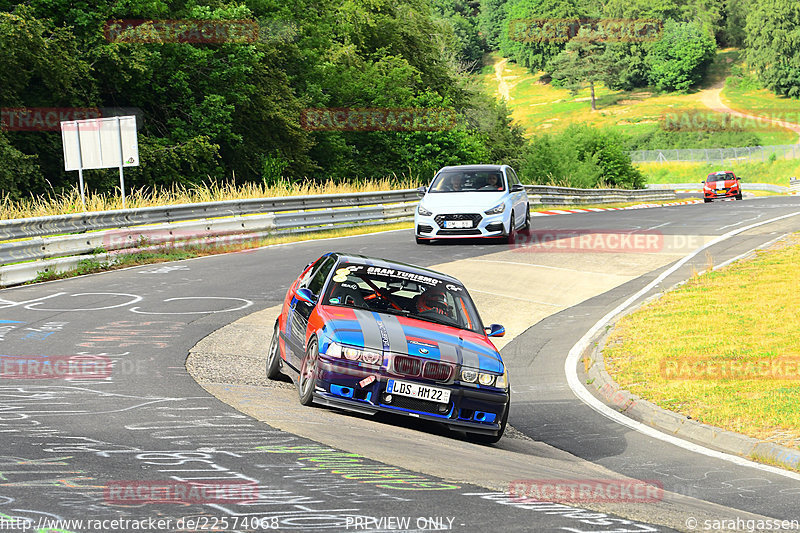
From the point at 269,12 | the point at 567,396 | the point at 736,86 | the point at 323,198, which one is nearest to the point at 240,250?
the point at 323,198

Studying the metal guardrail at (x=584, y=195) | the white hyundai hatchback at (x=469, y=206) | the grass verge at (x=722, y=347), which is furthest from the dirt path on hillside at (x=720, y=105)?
the grass verge at (x=722, y=347)

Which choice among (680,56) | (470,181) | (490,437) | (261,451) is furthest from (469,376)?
(680,56)

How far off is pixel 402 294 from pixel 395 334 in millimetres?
1268

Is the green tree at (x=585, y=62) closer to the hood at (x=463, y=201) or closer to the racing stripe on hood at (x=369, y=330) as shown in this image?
the hood at (x=463, y=201)

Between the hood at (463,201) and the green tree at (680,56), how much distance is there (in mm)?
144891

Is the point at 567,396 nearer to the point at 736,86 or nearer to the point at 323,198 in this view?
the point at 323,198

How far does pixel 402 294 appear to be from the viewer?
9.48 m

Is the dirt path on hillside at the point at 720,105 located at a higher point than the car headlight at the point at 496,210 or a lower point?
higher

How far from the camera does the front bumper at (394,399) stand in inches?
313

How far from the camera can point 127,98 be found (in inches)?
1460

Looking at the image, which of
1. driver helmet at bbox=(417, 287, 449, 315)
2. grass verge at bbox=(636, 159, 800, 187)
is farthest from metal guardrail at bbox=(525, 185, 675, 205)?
grass verge at bbox=(636, 159, 800, 187)

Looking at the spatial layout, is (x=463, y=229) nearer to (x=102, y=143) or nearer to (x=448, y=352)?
(x=102, y=143)

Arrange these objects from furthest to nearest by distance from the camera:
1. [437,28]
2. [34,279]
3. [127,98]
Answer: [437,28] < [127,98] < [34,279]

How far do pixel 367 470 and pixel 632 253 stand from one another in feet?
56.4
